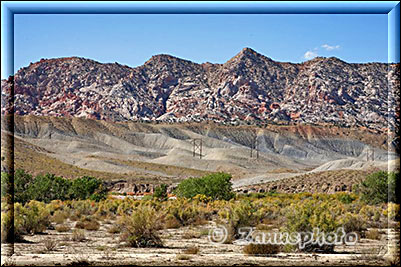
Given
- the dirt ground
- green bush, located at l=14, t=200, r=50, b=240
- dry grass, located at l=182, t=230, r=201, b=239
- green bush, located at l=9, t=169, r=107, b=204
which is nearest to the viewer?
the dirt ground

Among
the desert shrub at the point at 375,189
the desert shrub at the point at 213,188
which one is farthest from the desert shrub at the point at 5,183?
the desert shrub at the point at 213,188

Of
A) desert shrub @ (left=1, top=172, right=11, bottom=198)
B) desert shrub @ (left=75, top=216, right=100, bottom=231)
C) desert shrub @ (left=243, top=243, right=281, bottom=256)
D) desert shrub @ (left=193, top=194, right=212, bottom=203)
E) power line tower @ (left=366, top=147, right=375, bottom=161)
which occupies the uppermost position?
power line tower @ (left=366, top=147, right=375, bottom=161)

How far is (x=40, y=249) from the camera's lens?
1385 centimetres

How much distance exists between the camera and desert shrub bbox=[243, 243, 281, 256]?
12.3 meters

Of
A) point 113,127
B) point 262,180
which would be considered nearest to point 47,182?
point 262,180

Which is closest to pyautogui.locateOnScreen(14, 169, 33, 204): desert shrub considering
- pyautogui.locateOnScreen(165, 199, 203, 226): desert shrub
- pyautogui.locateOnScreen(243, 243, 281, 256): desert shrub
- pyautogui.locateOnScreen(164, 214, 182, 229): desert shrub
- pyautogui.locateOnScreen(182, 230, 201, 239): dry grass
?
pyautogui.locateOnScreen(165, 199, 203, 226): desert shrub

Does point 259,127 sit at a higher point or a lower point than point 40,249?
higher

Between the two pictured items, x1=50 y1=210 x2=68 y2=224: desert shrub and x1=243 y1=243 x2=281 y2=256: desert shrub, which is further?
x1=50 y1=210 x2=68 y2=224: desert shrub

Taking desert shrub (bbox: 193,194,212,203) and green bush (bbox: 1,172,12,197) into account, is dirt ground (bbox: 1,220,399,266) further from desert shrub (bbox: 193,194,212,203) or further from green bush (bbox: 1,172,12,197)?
desert shrub (bbox: 193,194,212,203)

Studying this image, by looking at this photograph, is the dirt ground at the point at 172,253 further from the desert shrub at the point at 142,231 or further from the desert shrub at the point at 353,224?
the desert shrub at the point at 353,224

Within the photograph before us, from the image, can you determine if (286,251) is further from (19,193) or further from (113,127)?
(113,127)

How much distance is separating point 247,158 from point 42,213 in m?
123

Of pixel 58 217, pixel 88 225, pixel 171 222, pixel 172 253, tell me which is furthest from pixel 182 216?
pixel 172 253

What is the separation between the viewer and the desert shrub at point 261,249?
1232cm
